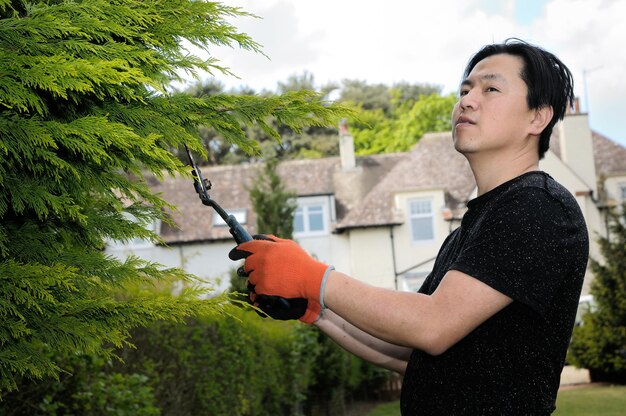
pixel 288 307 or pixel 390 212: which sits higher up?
pixel 390 212

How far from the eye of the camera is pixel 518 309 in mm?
2457

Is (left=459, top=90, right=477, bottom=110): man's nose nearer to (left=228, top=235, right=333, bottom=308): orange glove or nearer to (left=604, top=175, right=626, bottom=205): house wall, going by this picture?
(left=228, top=235, right=333, bottom=308): orange glove

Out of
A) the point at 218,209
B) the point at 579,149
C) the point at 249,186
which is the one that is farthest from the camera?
the point at 249,186

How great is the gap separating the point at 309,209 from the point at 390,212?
135 inches

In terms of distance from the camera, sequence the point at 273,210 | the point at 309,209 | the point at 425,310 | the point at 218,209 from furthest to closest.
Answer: the point at 309,209 < the point at 273,210 < the point at 218,209 < the point at 425,310

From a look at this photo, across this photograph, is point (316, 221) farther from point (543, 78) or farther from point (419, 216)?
point (543, 78)

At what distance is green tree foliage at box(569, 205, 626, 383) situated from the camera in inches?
888

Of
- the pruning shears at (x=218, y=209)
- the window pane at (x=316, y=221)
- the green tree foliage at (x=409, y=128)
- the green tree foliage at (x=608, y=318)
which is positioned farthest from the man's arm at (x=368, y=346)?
the green tree foliage at (x=409, y=128)

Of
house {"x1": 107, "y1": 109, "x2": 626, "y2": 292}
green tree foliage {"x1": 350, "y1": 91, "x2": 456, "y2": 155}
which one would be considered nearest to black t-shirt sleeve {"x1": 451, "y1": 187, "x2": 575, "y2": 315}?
house {"x1": 107, "y1": 109, "x2": 626, "y2": 292}

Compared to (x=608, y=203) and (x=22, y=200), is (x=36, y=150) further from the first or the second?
(x=608, y=203)

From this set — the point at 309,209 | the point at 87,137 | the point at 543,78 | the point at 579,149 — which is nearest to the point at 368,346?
the point at 543,78

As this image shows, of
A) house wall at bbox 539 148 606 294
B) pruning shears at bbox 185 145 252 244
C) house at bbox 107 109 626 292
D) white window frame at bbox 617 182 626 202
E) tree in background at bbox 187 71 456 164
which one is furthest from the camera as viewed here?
tree in background at bbox 187 71 456 164

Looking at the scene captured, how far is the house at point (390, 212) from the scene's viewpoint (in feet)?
102

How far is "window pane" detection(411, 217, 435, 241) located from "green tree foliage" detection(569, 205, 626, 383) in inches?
329
